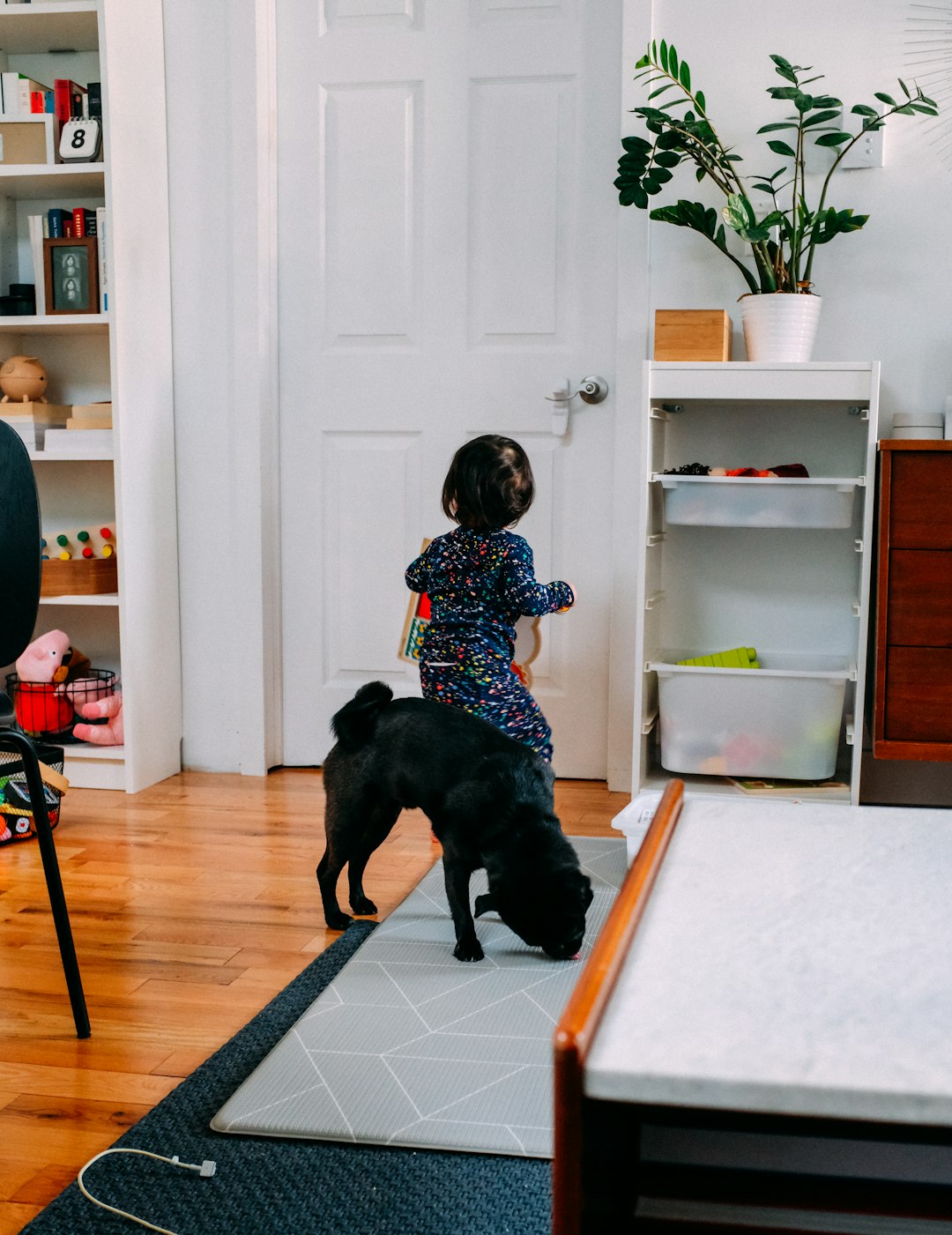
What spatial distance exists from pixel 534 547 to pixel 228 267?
1.03 m

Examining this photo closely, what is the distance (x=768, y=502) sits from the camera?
242 cm

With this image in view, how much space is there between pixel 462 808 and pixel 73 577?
155 cm

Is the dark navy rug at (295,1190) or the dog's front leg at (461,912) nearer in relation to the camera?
the dark navy rug at (295,1190)

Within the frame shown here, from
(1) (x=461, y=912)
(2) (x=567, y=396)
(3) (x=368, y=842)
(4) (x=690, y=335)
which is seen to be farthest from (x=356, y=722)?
(2) (x=567, y=396)

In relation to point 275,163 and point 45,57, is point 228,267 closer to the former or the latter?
point 275,163

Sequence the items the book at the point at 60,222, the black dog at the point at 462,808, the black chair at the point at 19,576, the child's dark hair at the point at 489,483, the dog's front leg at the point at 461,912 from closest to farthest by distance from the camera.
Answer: the black chair at the point at 19,576 → the black dog at the point at 462,808 → the dog's front leg at the point at 461,912 → the child's dark hair at the point at 489,483 → the book at the point at 60,222

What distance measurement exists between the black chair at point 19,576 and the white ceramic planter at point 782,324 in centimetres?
158

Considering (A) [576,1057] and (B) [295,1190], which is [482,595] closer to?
(B) [295,1190]

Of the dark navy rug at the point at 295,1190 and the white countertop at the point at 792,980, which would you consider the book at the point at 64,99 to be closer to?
the dark navy rug at the point at 295,1190

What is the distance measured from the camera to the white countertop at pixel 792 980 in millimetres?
375

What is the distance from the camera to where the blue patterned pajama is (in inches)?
84.2

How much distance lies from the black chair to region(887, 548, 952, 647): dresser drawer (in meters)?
1.64

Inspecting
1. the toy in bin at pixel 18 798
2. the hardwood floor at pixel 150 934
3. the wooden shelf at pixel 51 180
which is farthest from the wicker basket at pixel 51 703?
the wooden shelf at pixel 51 180

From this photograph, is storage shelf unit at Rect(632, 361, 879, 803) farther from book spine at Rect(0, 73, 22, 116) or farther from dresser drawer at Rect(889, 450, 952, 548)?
book spine at Rect(0, 73, 22, 116)
